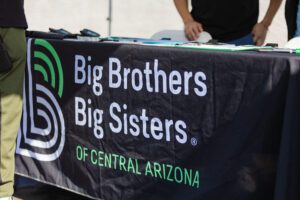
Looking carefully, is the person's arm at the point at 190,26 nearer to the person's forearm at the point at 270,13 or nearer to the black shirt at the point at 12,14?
the person's forearm at the point at 270,13

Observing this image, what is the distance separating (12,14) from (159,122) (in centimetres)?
96

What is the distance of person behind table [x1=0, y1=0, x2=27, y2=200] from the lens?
2.53m

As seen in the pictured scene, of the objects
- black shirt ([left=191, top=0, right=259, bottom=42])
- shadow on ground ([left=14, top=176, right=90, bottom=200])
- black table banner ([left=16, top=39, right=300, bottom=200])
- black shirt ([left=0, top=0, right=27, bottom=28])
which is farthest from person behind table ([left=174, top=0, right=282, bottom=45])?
shadow on ground ([left=14, top=176, right=90, bottom=200])

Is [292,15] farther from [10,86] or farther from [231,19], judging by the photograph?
[10,86]

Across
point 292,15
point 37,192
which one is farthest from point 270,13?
point 37,192

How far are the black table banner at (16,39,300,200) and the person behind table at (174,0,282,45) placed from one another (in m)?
0.87

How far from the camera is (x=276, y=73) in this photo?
1.87 meters

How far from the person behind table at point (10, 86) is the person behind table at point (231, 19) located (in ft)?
3.39

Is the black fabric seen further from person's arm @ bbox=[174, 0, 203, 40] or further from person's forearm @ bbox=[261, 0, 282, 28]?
person's arm @ bbox=[174, 0, 203, 40]

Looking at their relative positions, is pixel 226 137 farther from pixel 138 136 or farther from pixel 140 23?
pixel 140 23

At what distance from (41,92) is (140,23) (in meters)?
3.62

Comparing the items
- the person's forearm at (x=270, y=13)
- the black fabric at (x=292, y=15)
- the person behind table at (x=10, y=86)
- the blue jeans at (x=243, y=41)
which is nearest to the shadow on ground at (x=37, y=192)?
the person behind table at (x=10, y=86)

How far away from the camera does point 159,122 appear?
224 centimetres

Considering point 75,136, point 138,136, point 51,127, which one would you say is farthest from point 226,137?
point 51,127
